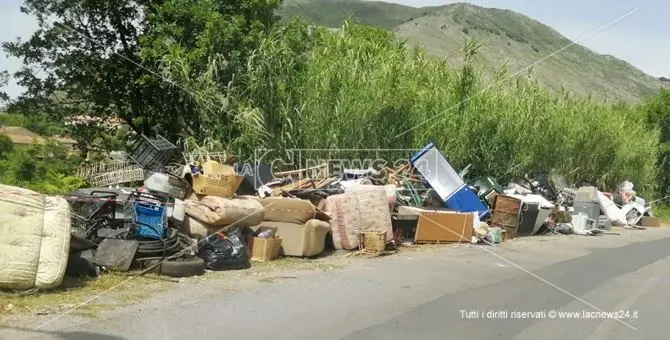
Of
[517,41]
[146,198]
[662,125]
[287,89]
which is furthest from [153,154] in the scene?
[517,41]

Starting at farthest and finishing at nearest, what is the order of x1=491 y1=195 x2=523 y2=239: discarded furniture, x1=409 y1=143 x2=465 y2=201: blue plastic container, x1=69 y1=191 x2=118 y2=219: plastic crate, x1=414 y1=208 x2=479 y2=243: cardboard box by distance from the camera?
x1=491 y1=195 x2=523 y2=239: discarded furniture, x1=409 y1=143 x2=465 y2=201: blue plastic container, x1=414 y1=208 x2=479 y2=243: cardboard box, x1=69 y1=191 x2=118 y2=219: plastic crate

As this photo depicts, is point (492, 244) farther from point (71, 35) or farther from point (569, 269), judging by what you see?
point (71, 35)

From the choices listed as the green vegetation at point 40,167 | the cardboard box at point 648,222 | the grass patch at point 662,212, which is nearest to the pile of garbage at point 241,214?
the green vegetation at point 40,167

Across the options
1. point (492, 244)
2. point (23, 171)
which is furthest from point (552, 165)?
point (23, 171)

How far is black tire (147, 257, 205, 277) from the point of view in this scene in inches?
377

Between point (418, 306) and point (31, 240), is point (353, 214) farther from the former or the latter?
point (31, 240)

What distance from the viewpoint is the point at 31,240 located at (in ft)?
26.0

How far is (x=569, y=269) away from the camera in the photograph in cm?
1325

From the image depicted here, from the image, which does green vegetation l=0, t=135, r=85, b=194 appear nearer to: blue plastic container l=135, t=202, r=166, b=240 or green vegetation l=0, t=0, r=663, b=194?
green vegetation l=0, t=0, r=663, b=194

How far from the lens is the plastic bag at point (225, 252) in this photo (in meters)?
10.5

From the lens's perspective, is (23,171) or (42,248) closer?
(42,248)

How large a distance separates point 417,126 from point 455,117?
5.68ft

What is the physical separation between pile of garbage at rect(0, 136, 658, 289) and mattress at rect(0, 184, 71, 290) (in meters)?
0.01

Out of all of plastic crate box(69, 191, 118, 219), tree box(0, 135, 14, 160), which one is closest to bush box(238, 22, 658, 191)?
plastic crate box(69, 191, 118, 219)
